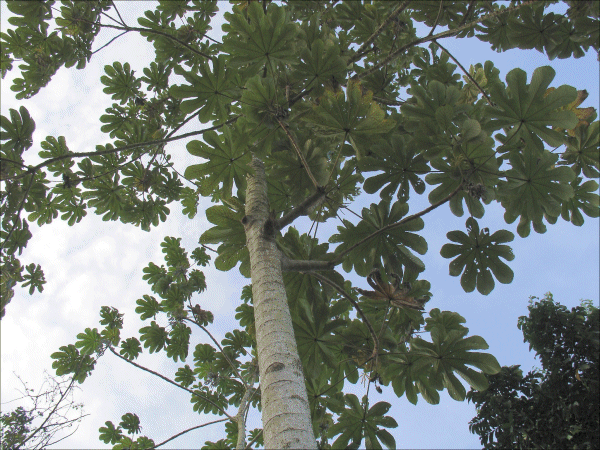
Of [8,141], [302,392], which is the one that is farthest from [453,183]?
[8,141]

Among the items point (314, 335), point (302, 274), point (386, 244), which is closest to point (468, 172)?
point (386, 244)

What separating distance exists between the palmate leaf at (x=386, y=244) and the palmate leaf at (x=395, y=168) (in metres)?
0.17

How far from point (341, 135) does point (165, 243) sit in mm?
3689

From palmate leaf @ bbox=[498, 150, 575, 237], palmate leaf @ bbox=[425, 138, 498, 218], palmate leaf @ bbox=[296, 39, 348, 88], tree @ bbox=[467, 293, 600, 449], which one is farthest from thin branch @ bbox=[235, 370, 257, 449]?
tree @ bbox=[467, 293, 600, 449]

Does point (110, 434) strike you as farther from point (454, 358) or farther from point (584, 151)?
point (584, 151)

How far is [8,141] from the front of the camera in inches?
102

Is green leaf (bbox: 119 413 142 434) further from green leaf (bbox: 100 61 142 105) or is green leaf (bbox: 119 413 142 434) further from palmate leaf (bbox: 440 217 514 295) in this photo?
palmate leaf (bbox: 440 217 514 295)

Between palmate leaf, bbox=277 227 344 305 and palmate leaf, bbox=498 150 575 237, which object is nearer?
palmate leaf, bbox=498 150 575 237

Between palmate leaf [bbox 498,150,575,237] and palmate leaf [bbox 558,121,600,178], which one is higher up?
palmate leaf [bbox 558,121,600,178]

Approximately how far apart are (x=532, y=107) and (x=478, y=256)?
3.31ft

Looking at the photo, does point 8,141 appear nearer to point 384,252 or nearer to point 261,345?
point 261,345

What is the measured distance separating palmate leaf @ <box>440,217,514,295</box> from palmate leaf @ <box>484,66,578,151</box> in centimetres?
61

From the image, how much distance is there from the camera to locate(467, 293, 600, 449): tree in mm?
7473

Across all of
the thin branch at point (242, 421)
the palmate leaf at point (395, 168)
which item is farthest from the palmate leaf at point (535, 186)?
the thin branch at point (242, 421)
